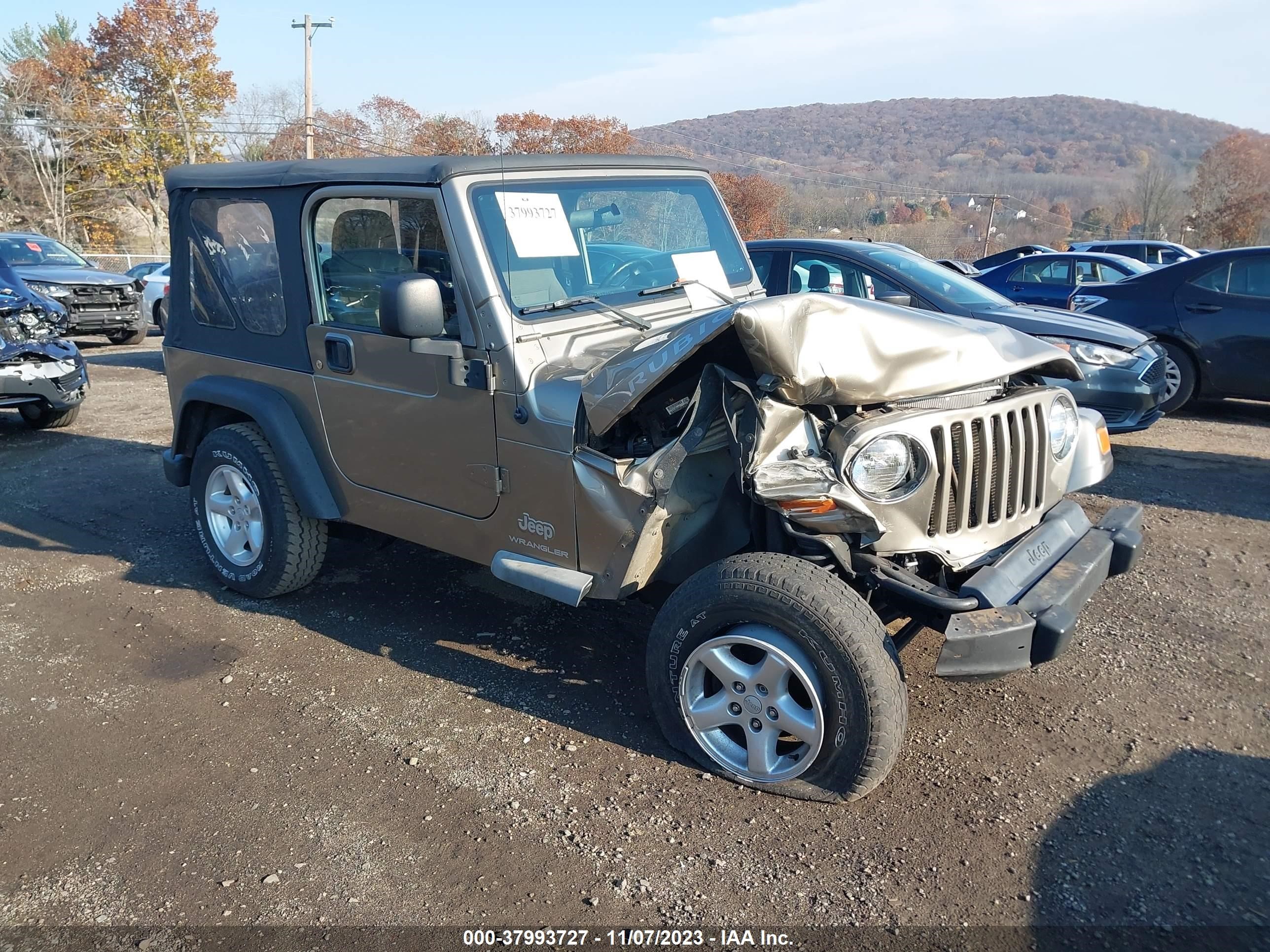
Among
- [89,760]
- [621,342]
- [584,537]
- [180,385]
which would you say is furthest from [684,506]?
[180,385]

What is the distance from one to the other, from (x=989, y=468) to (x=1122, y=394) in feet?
14.5

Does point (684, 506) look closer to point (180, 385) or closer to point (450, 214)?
point (450, 214)

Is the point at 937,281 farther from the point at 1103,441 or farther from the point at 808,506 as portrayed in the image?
the point at 808,506

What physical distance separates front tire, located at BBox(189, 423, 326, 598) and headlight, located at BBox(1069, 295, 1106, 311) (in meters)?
7.31

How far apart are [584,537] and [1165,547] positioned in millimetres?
3730

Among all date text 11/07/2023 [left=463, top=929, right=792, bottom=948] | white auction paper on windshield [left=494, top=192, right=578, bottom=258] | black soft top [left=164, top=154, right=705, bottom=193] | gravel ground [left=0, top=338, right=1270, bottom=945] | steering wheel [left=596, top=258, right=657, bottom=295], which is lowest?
date text 11/07/2023 [left=463, top=929, right=792, bottom=948]

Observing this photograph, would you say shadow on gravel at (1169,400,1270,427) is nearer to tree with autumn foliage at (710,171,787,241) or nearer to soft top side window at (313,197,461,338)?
soft top side window at (313,197,461,338)

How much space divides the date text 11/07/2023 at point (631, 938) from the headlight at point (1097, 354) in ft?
18.3

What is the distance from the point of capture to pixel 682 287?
4.20 m

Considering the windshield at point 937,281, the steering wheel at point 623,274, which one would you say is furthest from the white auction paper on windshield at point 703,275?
the windshield at point 937,281

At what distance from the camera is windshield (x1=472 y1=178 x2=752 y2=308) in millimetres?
3629

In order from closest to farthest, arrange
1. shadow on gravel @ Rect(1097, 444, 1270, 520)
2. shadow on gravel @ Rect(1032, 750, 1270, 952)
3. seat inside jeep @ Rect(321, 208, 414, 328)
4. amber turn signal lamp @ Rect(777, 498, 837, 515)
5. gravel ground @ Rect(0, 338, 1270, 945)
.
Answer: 1. shadow on gravel @ Rect(1032, 750, 1270, 952)
2. gravel ground @ Rect(0, 338, 1270, 945)
3. amber turn signal lamp @ Rect(777, 498, 837, 515)
4. seat inside jeep @ Rect(321, 208, 414, 328)
5. shadow on gravel @ Rect(1097, 444, 1270, 520)

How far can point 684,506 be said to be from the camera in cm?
324

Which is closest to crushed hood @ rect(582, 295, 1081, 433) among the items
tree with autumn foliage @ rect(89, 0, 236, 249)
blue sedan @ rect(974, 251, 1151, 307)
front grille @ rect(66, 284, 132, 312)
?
blue sedan @ rect(974, 251, 1151, 307)
